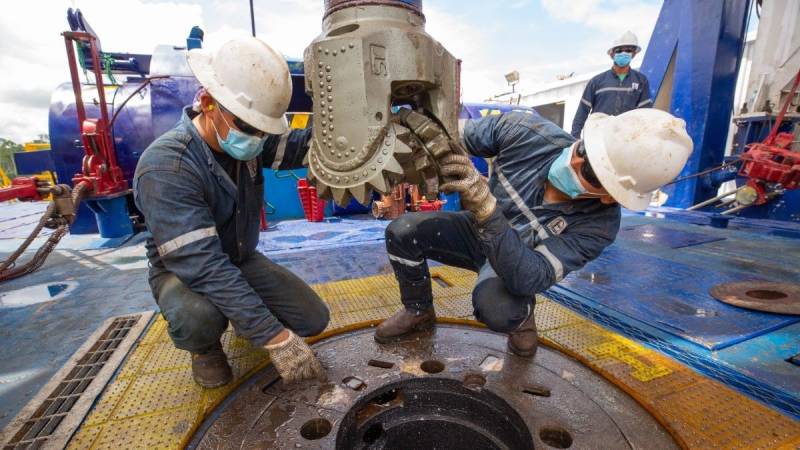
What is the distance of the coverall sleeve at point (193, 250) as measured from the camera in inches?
60.6

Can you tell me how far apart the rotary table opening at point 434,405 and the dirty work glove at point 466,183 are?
801 mm

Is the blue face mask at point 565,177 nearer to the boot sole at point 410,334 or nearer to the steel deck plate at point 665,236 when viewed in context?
the boot sole at point 410,334

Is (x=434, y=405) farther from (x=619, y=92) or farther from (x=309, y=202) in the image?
(x=309, y=202)

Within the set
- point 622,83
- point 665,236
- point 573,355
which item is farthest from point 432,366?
point 622,83

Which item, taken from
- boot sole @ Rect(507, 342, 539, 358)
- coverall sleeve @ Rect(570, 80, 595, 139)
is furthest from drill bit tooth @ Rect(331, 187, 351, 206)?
coverall sleeve @ Rect(570, 80, 595, 139)

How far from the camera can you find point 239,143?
5.53 ft

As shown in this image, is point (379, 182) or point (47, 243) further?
point (47, 243)

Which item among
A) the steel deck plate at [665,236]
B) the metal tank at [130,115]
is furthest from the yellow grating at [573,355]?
the metal tank at [130,115]

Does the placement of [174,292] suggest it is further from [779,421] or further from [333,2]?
[779,421]

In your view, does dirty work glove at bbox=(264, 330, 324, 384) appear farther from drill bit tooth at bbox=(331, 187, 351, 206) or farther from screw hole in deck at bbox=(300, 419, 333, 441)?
drill bit tooth at bbox=(331, 187, 351, 206)

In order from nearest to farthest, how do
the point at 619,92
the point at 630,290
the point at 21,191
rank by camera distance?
the point at 630,290 → the point at 21,191 → the point at 619,92

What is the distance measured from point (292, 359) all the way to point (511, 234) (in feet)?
3.49

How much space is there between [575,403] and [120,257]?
447 centimetres

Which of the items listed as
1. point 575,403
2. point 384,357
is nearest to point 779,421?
point 575,403
